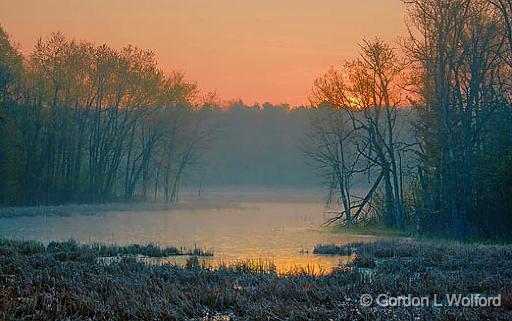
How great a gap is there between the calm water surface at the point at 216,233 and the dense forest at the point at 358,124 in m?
4.32

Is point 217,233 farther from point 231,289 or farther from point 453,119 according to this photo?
point 231,289

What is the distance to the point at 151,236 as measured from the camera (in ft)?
101

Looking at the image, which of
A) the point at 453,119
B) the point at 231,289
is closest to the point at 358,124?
the point at 453,119

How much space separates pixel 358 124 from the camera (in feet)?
157

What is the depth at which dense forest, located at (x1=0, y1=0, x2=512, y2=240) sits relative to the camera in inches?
1099

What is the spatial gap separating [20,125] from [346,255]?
3491 centimetres

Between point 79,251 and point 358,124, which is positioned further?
point 358,124

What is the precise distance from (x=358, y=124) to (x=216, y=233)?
1909 cm

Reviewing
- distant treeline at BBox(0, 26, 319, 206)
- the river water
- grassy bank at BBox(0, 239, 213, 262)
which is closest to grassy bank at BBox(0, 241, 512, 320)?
grassy bank at BBox(0, 239, 213, 262)

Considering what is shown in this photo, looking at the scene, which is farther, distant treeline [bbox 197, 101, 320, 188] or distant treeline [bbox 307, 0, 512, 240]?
distant treeline [bbox 197, 101, 320, 188]

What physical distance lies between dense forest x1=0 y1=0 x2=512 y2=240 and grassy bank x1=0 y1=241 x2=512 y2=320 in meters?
11.7

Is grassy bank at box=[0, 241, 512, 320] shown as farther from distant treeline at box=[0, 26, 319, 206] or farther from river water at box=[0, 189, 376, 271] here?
distant treeline at box=[0, 26, 319, 206]

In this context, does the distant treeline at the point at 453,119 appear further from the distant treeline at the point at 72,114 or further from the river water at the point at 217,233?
the distant treeline at the point at 72,114

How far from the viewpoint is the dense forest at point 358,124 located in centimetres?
2791
